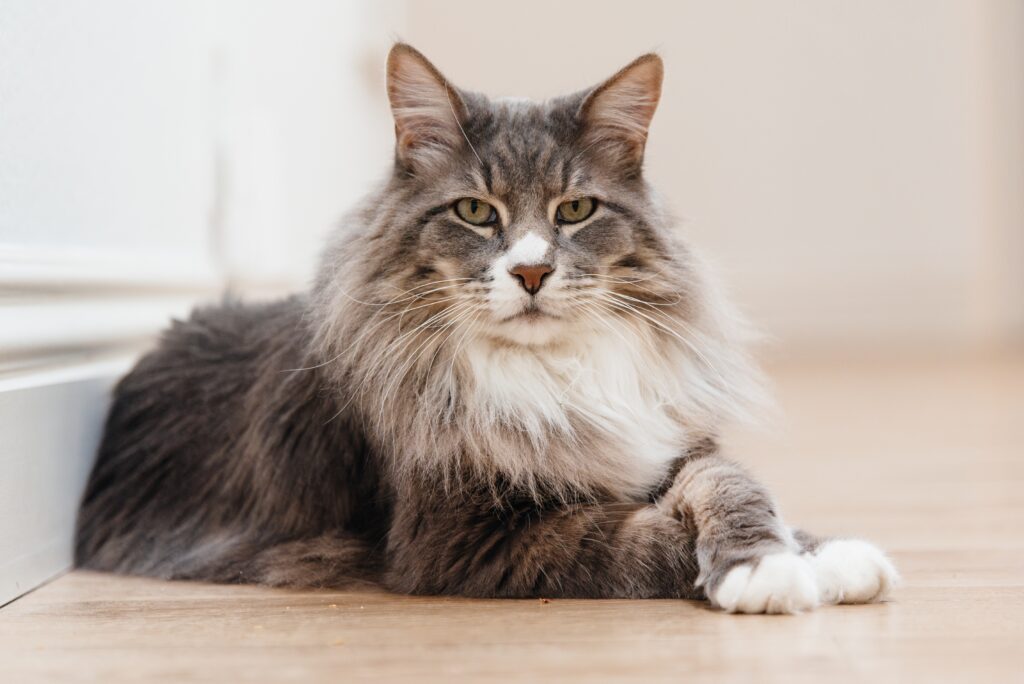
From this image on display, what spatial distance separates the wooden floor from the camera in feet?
3.85

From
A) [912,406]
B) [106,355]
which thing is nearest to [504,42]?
[912,406]

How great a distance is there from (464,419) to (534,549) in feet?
0.78

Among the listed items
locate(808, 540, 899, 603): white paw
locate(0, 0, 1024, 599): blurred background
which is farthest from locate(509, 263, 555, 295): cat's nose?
locate(0, 0, 1024, 599): blurred background

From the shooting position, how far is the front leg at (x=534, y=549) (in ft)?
4.88

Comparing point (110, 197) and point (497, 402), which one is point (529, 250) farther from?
point (110, 197)

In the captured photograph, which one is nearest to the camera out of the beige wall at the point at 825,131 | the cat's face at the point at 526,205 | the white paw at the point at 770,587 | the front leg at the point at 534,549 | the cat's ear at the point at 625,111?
the white paw at the point at 770,587

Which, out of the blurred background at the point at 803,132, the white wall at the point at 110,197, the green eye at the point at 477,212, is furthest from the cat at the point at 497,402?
the blurred background at the point at 803,132

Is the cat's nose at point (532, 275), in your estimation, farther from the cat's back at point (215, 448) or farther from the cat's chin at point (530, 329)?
the cat's back at point (215, 448)

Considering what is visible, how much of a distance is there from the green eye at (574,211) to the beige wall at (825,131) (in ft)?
14.7

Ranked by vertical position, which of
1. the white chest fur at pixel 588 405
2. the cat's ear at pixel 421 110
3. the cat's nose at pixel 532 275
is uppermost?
the cat's ear at pixel 421 110

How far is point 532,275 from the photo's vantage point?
1553 mm

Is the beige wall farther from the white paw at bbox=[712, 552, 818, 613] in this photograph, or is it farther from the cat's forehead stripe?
the white paw at bbox=[712, 552, 818, 613]

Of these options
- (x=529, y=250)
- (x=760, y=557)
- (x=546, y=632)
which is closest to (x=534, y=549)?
(x=546, y=632)

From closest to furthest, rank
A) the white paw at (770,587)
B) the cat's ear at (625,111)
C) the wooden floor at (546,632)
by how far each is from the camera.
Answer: the wooden floor at (546,632), the white paw at (770,587), the cat's ear at (625,111)
